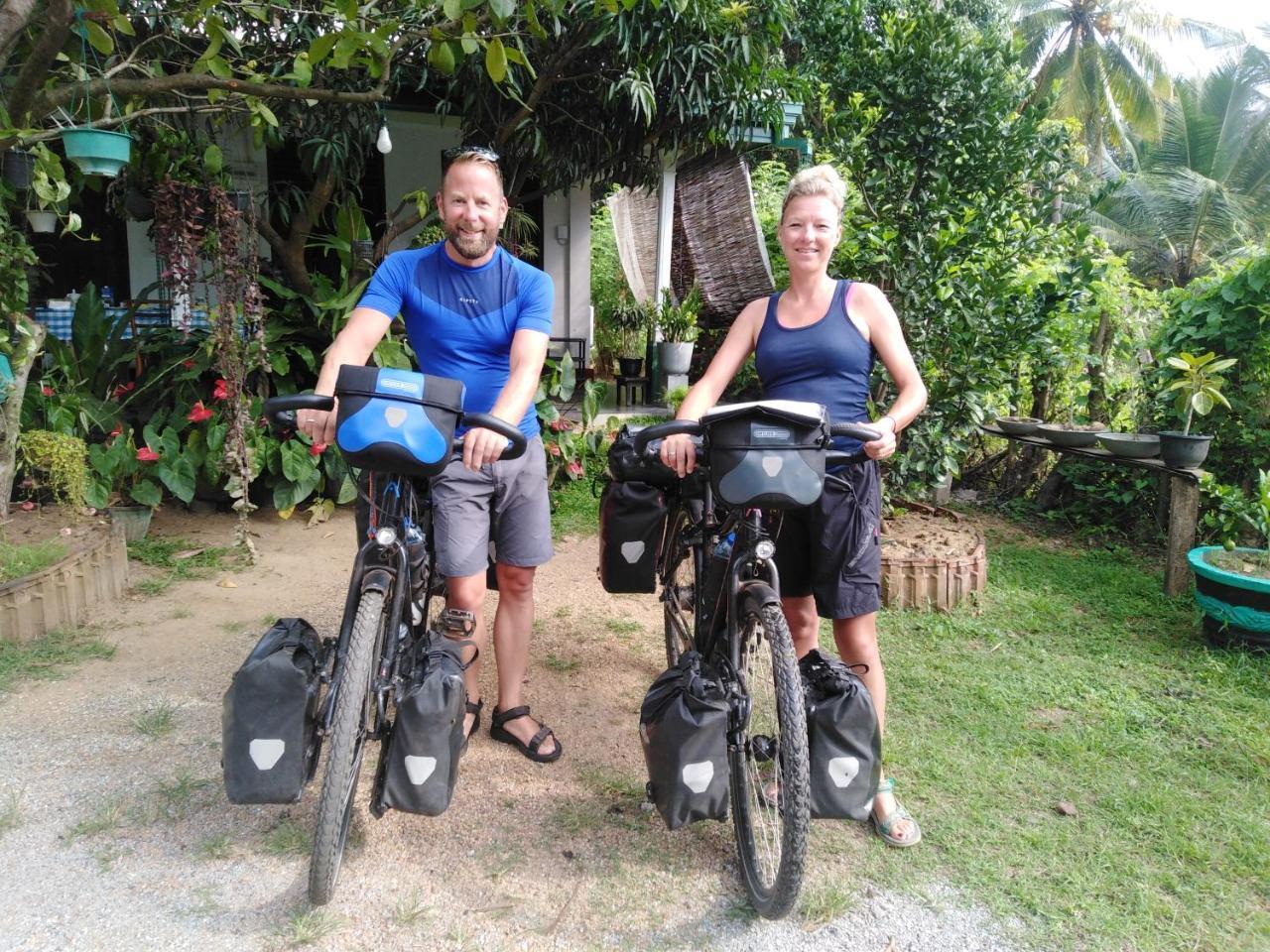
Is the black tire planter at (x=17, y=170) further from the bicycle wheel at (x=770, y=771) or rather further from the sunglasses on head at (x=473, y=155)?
the bicycle wheel at (x=770, y=771)

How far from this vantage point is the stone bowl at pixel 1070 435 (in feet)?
17.7

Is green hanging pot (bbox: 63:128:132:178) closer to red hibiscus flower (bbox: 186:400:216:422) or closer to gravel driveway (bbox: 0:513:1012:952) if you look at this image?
red hibiscus flower (bbox: 186:400:216:422)

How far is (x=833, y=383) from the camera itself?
2426 mm

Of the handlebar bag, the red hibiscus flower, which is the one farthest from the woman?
the red hibiscus flower

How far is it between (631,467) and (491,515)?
478 mm

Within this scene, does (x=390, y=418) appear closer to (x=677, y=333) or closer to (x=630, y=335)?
(x=677, y=333)

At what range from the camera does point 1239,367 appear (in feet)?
16.7

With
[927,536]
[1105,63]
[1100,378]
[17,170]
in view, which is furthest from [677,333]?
[1105,63]

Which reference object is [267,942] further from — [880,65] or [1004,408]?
[1004,408]

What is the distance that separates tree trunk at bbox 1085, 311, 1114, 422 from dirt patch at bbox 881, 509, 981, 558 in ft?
5.92

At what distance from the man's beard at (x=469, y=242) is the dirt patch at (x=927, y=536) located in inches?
107

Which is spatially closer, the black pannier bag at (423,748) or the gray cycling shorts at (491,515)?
the black pannier bag at (423,748)

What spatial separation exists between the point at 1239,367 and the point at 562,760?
4.66 metres

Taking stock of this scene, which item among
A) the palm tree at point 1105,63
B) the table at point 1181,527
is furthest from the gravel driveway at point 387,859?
the palm tree at point 1105,63
